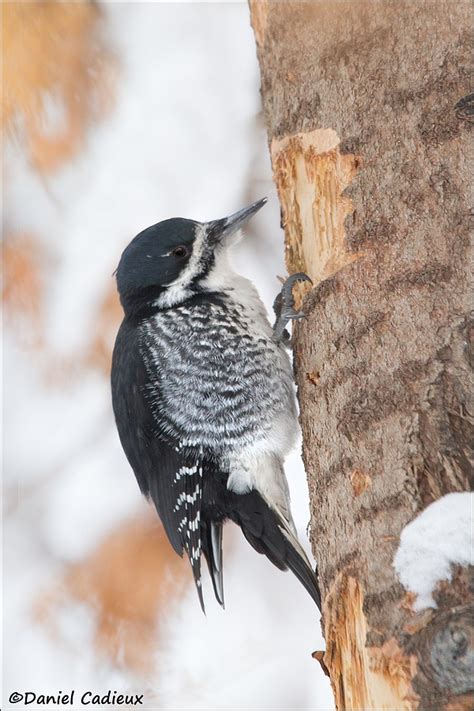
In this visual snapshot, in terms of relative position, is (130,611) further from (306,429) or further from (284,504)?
(306,429)

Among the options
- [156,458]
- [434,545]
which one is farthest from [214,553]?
[434,545]

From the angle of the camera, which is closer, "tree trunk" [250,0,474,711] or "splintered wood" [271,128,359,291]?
"tree trunk" [250,0,474,711]

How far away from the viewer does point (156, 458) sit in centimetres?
272

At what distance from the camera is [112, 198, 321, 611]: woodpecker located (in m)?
2.59

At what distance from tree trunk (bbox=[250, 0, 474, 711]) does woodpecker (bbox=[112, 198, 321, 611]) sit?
435 mm

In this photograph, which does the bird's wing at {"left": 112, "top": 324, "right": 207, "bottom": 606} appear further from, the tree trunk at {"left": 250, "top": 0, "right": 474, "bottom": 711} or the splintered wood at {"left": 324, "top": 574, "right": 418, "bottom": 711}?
the splintered wood at {"left": 324, "top": 574, "right": 418, "bottom": 711}

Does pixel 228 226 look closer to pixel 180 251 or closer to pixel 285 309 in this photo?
pixel 180 251

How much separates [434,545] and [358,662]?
0.29 metres

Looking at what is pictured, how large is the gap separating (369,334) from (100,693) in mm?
2315

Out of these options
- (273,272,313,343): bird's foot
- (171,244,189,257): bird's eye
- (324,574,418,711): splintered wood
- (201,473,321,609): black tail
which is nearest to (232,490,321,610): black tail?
(201,473,321,609): black tail

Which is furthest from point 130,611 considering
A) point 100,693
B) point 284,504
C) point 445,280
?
point 445,280

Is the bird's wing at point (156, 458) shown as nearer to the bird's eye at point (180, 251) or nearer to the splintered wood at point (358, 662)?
the bird's eye at point (180, 251)

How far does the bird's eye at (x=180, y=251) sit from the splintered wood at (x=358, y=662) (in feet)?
5.08

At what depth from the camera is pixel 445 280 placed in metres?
1.71
